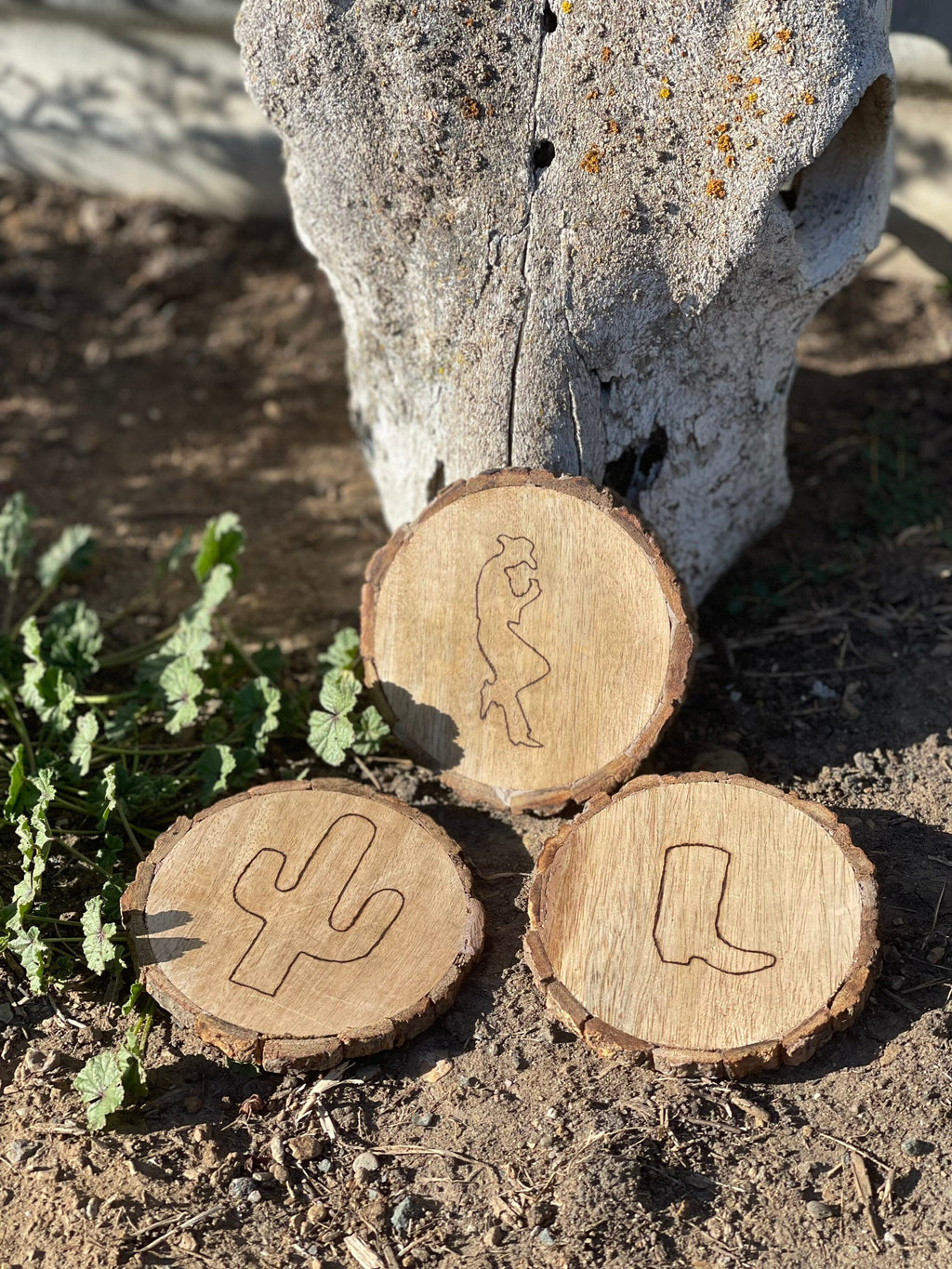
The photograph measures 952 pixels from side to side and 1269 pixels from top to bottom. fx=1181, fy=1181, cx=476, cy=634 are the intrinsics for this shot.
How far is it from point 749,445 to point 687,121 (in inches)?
35.6

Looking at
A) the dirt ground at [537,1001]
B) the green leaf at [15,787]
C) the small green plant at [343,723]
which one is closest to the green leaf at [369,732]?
the small green plant at [343,723]

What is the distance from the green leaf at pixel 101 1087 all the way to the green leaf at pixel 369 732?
969mm

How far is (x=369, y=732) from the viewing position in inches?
119

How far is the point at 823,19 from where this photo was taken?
258 cm

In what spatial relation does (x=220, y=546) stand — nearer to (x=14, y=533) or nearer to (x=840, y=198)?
(x=14, y=533)

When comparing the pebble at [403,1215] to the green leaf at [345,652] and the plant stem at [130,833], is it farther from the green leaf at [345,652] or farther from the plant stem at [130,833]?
the green leaf at [345,652]

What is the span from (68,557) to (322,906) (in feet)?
5.43

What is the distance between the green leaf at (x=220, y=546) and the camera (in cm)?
340

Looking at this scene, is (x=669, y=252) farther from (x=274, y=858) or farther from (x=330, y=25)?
(x=274, y=858)

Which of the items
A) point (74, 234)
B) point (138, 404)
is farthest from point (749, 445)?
point (74, 234)

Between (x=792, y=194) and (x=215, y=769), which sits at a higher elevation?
(x=792, y=194)

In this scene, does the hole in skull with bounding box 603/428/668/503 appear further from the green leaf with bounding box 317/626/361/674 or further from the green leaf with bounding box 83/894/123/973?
the green leaf with bounding box 83/894/123/973

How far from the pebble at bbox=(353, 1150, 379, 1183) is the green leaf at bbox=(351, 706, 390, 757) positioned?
103 centimetres

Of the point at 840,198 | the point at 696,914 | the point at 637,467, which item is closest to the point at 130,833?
the point at 696,914
